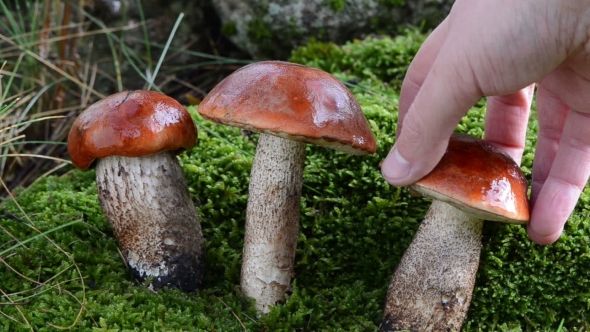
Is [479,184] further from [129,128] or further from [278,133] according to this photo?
[129,128]

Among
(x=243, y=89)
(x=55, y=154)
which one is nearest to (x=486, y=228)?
(x=243, y=89)

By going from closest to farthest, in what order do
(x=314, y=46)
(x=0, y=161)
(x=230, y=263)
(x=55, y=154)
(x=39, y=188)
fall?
(x=230, y=263)
(x=39, y=188)
(x=0, y=161)
(x=55, y=154)
(x=314, y=46)

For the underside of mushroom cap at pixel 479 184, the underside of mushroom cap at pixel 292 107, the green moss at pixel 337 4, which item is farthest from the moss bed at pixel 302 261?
the green moss at pixel 337 4

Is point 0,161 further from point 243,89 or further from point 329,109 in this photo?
point 329,109

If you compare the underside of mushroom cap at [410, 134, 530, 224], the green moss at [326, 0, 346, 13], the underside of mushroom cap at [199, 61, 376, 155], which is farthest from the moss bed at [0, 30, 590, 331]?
the green moss at [326, 0, 346, 13]

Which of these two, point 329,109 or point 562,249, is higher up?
point 329,109

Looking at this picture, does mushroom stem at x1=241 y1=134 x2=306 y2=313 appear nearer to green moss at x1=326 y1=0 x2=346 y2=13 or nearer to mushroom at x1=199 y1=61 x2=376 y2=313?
mushroom at x1=199 y1=61 x2=376 y2=313
